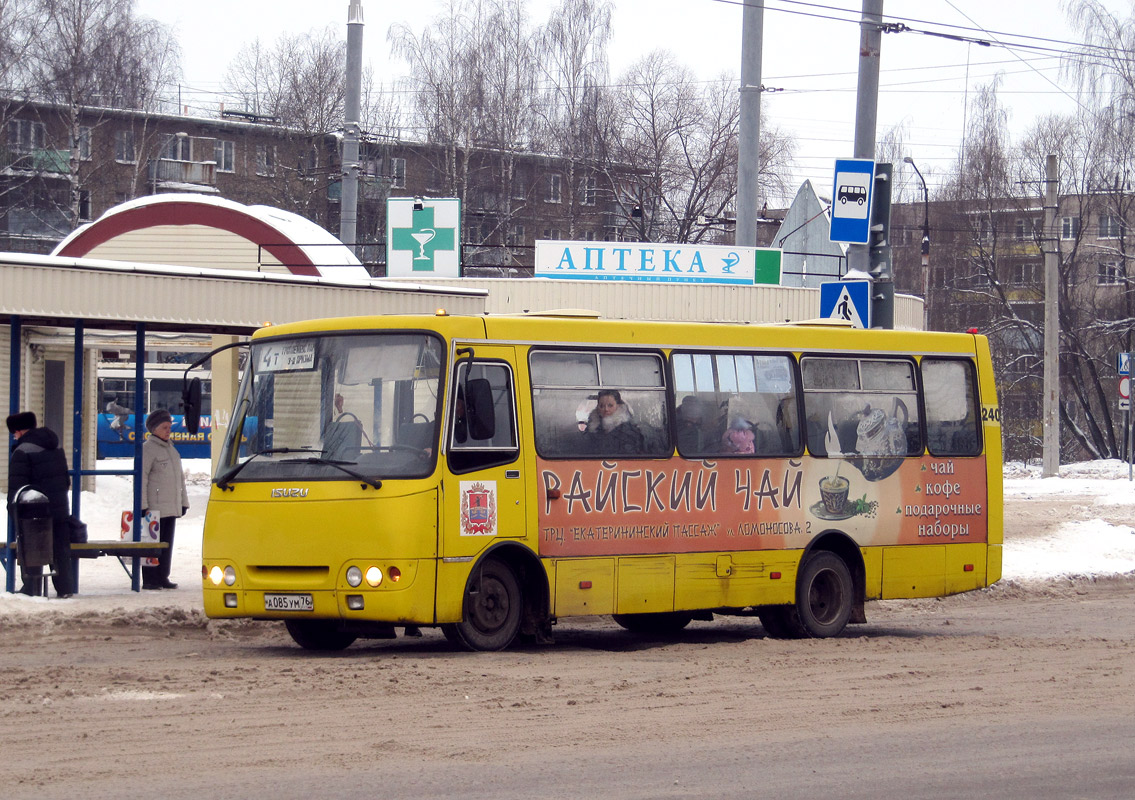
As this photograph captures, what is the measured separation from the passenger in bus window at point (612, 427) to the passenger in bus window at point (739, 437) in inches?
37.6

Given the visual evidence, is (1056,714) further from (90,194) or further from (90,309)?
(90,194)

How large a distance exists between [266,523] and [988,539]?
291 inches

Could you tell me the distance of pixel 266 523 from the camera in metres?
11.7

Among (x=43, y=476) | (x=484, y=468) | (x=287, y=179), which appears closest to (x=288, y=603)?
(x=484, y=468)

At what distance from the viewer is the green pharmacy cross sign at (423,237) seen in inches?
1233

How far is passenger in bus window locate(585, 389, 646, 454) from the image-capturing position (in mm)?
12656

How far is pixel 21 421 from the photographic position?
14508mm

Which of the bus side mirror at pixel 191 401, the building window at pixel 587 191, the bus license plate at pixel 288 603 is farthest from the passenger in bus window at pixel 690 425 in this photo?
the building window at pixel 587 191

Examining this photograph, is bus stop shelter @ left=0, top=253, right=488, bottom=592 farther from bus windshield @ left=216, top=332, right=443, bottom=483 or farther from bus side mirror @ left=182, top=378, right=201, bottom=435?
bus windshield @ left=216, top=332, right=443, bottom=483

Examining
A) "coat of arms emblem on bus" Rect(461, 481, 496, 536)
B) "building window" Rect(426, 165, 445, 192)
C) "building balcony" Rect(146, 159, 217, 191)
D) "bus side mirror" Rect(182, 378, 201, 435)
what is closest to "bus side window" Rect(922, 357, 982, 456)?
"coat of arms emblem on bus" Rect(461, 481, 496, 536)

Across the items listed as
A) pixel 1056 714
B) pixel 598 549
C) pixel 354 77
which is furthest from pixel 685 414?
pixel 354 77

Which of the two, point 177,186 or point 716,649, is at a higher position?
point 177,186

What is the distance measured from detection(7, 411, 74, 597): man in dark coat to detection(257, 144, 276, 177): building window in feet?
175

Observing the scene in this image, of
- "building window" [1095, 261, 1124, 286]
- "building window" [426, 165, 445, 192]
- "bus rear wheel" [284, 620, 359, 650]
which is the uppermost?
"building window" [426, 165, 445, 192]
